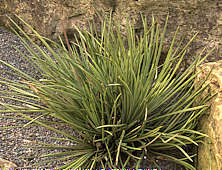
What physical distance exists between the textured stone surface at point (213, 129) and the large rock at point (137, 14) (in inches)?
19.8

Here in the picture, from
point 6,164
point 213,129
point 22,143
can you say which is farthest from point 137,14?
point 6,164

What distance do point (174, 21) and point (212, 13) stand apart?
0.80ft

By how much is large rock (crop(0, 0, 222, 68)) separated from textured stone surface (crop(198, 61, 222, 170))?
50cm

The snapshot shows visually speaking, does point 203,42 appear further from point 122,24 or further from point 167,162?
point 167,162

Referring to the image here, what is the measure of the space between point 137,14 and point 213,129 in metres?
1.04

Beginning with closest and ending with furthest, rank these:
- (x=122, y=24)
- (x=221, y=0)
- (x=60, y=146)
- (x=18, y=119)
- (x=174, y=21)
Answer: (x=60, y=146)
(x=18, y=119)
(x=221, y=0)
(x=174, y=21)
(x=122, y=24)

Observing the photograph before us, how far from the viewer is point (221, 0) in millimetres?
1866

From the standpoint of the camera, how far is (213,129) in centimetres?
134

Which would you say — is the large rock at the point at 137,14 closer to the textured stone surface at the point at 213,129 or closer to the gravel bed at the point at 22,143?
the textured stone surface at the point at 213,129

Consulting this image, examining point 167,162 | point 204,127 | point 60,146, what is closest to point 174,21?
point 204,127

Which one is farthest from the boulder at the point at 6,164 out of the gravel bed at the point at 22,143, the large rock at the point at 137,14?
the large rock at the point at 137,14

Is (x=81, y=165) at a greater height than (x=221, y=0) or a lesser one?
lesser

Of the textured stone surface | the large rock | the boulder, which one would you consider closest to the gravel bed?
the boulder

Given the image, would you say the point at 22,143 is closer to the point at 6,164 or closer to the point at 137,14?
the point at 6,164
